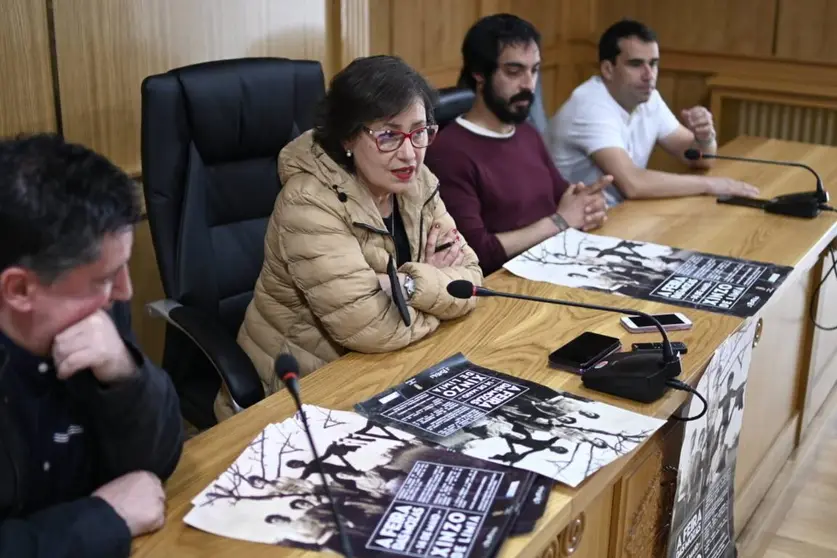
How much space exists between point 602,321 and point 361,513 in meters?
0.79

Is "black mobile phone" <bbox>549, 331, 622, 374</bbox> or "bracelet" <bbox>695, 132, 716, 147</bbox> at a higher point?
"bracelet" <bbox>695, 132, 716, 147</bbox>

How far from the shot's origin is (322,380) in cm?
154

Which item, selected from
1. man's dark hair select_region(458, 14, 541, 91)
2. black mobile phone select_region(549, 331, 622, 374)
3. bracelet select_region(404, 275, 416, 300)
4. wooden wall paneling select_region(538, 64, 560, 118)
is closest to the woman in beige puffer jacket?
bracelet select_region(404, 275, 416, 300)

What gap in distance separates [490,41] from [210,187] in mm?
848

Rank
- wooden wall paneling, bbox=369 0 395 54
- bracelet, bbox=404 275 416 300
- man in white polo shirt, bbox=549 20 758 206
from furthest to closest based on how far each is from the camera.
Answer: wooden wall paneling, bbox=369 0 395 54 < man in white polo shirt, bbox=549 20 758 206 < bracelet, bbox=404 275 416 300

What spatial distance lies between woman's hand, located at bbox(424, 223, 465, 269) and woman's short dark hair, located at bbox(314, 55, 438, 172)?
0.22 m

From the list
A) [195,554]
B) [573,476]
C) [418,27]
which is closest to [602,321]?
[573,476]

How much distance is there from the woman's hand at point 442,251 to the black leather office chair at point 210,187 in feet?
1.33

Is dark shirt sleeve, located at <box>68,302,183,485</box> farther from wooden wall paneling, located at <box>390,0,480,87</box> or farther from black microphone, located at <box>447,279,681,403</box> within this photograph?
wooden wall paneling, located at <box>390,0,480,87</box>

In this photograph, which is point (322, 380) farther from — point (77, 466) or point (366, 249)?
point (77, 466)

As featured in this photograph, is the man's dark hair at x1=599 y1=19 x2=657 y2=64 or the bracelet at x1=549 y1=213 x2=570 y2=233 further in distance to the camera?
the man's dark hair at x1=599 y1=19 x2=657 y2=64

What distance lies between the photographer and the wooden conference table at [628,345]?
49.0 inches

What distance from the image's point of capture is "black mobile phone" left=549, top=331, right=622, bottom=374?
1581 millimetres

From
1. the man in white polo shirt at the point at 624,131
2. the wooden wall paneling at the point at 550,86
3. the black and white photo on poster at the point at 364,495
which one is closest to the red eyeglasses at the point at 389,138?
the black and white photo on poster at the point at 364,495
